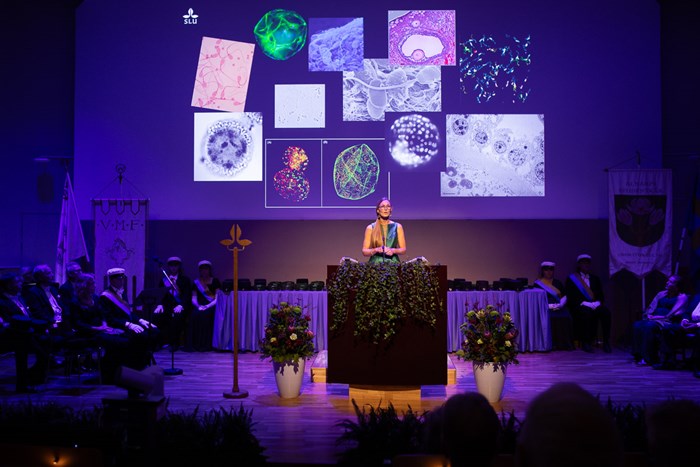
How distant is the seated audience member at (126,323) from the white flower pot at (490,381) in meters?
3.91

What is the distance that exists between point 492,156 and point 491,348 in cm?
487

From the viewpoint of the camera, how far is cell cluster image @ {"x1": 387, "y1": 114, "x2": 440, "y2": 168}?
10.7 m

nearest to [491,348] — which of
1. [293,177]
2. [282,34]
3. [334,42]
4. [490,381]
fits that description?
[490,381]

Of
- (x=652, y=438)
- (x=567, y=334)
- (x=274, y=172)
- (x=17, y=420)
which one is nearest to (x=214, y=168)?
(x=274, y=172)

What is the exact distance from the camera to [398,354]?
641cm

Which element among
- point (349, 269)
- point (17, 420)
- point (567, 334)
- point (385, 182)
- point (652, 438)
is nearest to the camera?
point (652, 438)

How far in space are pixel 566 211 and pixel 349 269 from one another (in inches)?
231

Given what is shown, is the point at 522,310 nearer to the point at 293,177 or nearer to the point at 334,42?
the point at 293,177

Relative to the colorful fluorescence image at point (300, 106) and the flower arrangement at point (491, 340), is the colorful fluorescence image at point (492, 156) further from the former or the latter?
the flower arrangement at point (491, 340)

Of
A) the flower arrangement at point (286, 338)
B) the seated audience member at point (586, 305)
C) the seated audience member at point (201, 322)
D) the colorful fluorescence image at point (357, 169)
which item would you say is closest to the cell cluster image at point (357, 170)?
the colorful fluorescence image at point (357, 169)

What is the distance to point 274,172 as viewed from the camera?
10875 mm

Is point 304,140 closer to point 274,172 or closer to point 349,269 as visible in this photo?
point 274,172

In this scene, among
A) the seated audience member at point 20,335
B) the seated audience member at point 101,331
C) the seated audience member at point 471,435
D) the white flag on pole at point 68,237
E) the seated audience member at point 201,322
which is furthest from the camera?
the white flag on pole at point 68,237

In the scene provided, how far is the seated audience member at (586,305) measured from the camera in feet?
32.9
